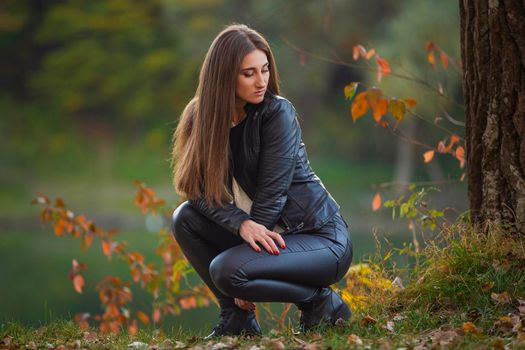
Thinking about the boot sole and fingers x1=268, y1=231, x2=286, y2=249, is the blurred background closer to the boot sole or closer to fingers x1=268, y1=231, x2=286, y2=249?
the boot sole

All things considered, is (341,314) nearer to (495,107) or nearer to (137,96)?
(495,107)

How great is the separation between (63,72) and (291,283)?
82.2 feet

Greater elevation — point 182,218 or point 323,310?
point 182,218

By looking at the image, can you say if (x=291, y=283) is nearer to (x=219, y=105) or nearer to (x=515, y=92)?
(x=219, y=105)

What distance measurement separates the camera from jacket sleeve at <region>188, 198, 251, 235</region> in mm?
2756

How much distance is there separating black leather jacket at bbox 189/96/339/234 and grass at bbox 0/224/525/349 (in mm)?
394

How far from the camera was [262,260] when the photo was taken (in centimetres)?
271

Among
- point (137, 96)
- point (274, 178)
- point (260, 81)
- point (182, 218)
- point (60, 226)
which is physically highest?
point (137, 96)

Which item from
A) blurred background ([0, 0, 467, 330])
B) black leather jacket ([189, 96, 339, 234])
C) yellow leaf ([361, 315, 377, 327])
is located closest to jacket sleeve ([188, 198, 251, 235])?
black leather jacket ([189, 96, 339, 234])

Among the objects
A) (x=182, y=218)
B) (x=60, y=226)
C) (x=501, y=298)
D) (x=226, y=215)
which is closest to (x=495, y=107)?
(x=501, y=298)

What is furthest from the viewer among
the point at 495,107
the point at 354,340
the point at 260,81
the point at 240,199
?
the point at 495,107

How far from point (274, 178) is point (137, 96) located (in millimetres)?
24125

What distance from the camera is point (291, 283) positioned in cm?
277

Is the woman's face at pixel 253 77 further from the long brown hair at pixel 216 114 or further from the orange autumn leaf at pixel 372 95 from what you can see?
the orange autumn leaf at pixel 372 95
